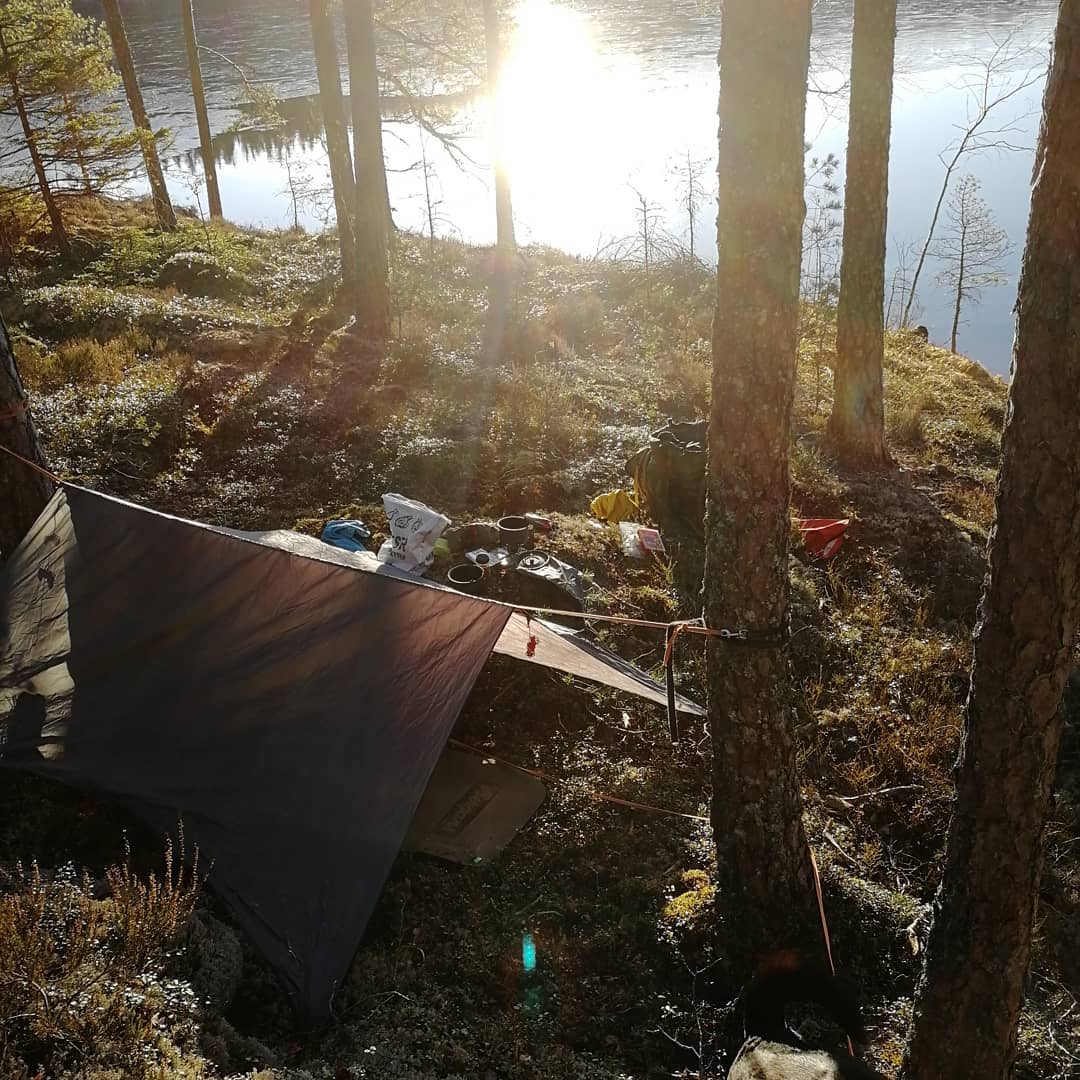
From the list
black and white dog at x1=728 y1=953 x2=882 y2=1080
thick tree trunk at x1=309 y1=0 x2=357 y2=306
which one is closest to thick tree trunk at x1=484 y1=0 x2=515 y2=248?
thick tree trunk at x1=309 y1=0 x2=357 y2=306

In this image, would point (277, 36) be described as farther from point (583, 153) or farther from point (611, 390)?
point (611, 390)

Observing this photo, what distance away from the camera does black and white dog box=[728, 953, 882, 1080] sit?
314 centimetres

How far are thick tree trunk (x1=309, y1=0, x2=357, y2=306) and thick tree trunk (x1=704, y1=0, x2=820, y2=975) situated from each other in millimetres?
10505

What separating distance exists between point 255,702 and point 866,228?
7329mm

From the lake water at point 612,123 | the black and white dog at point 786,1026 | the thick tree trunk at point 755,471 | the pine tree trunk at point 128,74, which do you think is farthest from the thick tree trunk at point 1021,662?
the lake water at point 612,123

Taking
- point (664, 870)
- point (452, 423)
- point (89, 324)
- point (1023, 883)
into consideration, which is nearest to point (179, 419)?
point (452, 423)

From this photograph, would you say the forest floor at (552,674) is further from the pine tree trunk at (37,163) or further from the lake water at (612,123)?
the lake water at (612,123)

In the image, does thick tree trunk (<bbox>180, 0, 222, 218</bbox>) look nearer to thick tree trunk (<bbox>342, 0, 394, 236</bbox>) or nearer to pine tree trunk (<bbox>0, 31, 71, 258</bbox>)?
pine tree trunk (<bbox>0, 31, 71, 258</bbox>)

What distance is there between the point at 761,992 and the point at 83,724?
12.0 feet

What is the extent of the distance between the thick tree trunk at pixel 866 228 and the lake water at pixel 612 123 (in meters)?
16.5

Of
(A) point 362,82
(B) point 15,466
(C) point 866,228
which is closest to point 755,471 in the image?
(B) point 15,466

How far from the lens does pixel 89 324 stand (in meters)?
12.4

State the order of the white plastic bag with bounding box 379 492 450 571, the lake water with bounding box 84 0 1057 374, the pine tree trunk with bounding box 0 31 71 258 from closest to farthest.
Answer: the white plastic bag with bounding box 379 492 450 571
the pine tree trunk with bounding box 0 31 71 258
the lake water with bounding box 84 0 1057 374

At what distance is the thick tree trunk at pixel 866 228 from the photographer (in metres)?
8.55
